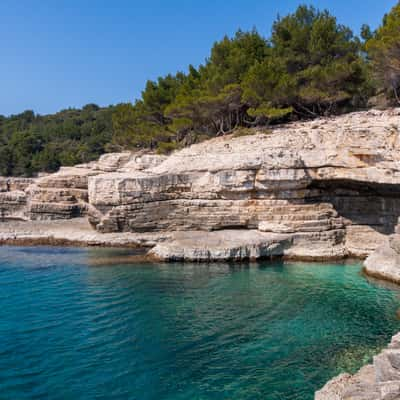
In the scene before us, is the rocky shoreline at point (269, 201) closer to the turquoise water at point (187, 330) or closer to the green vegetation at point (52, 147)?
the turquoise water at point (187, 330)

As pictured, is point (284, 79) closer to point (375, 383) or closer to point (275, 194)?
point (275, 194)

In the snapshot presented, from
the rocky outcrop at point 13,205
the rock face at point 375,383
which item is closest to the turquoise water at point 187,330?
the rock face at point 375,383

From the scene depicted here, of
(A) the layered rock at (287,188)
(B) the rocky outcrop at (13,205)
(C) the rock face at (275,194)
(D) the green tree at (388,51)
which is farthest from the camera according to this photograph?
(B) the rocky outcrop at (13,205)

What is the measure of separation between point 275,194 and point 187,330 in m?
11.4

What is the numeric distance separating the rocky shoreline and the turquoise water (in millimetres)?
1801

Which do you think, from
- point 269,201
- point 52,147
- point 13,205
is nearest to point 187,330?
point 269,201

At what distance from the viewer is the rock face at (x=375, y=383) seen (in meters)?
6.40

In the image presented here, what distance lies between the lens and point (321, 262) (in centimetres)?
1953

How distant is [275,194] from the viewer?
21.4 m

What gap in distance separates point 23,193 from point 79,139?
36711 millimetres

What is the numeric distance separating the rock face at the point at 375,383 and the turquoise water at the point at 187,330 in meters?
0.95

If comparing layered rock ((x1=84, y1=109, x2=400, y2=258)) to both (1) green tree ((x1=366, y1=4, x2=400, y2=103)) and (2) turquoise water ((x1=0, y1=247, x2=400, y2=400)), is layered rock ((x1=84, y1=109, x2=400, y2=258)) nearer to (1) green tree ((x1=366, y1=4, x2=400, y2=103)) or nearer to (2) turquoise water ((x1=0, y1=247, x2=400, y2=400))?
(2) turquoise water ((x1=0, y1=247, x2=400, y2=400))

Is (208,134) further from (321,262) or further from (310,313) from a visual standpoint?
(310,313)

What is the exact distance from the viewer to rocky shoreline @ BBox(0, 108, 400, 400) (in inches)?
742
